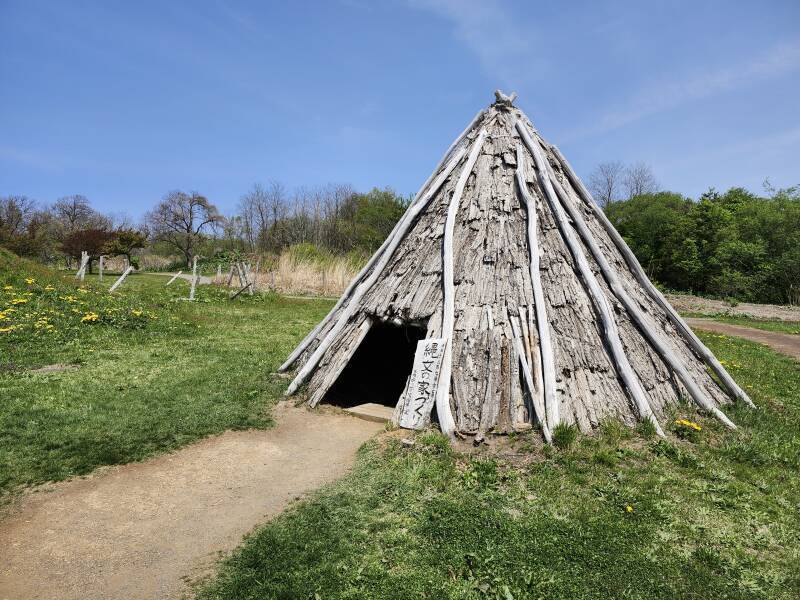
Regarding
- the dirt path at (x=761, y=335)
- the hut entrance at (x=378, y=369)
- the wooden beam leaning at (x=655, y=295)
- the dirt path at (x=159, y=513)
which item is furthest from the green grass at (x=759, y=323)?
the dirt path at (x=159, y=513)

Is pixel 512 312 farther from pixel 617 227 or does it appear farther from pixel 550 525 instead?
pixel 617 227

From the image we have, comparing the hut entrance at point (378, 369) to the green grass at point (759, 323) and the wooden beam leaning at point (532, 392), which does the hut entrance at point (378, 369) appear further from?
the green grass at point (759, 323)

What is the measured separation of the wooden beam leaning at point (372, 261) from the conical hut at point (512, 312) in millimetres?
33

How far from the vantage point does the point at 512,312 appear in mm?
6316

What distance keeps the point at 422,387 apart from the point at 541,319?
1735mm

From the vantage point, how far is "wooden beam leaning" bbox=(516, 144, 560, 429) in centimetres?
552

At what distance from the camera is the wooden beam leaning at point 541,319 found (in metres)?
5.52

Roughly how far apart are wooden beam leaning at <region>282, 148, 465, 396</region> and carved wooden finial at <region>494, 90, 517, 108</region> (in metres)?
1.24

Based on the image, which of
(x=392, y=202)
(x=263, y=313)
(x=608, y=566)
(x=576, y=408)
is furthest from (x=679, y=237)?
(x=608, y=566)

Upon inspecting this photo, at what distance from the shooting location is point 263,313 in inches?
677

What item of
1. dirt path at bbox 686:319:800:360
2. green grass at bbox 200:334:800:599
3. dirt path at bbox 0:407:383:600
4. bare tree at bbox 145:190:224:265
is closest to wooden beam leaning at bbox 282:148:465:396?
dirt path at bbox 0:407:383:600

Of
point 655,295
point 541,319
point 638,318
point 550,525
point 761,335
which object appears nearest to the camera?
point 550,525

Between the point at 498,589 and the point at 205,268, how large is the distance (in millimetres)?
41437

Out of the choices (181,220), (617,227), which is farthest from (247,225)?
(617,227)
